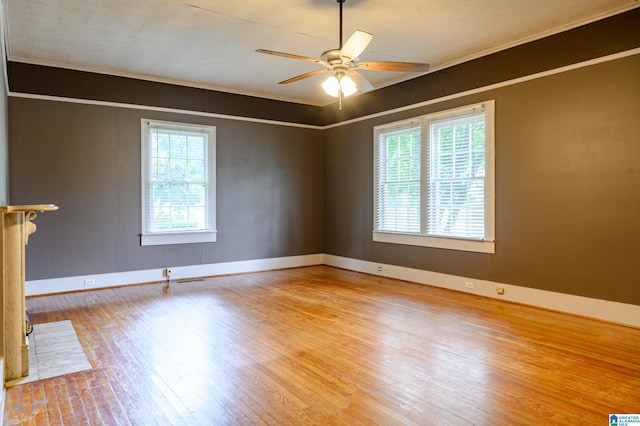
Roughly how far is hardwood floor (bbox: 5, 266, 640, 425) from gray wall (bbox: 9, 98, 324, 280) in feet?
3.15

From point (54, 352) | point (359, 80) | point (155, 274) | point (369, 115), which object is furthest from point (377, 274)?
point (54, 352)

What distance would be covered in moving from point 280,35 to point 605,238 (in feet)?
13.2

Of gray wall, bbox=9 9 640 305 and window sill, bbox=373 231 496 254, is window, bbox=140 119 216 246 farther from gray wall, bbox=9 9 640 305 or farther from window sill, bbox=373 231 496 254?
window sill, bbox=373 231 496 254

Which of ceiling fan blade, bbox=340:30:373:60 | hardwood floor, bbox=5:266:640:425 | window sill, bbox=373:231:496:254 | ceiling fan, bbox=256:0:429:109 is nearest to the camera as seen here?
hardwood floor, bbox=5:266:640:425

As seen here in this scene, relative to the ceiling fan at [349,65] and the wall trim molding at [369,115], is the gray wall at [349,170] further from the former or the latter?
the ceiling fan at [349,65]

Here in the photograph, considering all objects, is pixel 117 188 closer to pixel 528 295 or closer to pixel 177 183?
pixel 177 183

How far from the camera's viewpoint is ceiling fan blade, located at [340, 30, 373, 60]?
326 cm

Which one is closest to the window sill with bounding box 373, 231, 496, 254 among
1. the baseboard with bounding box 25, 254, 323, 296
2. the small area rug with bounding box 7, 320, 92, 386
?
the baseboard with bounding box 25, 254, 323, 296

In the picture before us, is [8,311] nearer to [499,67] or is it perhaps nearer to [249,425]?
[249,425]

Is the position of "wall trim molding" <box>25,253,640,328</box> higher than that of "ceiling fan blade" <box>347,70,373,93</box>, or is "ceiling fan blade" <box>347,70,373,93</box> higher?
"ceiling fan blade" <box>347,70,373,93</box>

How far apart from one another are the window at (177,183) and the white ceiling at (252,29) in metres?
0.99

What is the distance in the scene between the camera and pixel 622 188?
161 inches

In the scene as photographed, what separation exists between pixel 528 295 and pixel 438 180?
1.87m

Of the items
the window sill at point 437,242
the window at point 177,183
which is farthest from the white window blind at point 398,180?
the window at point 177,183
